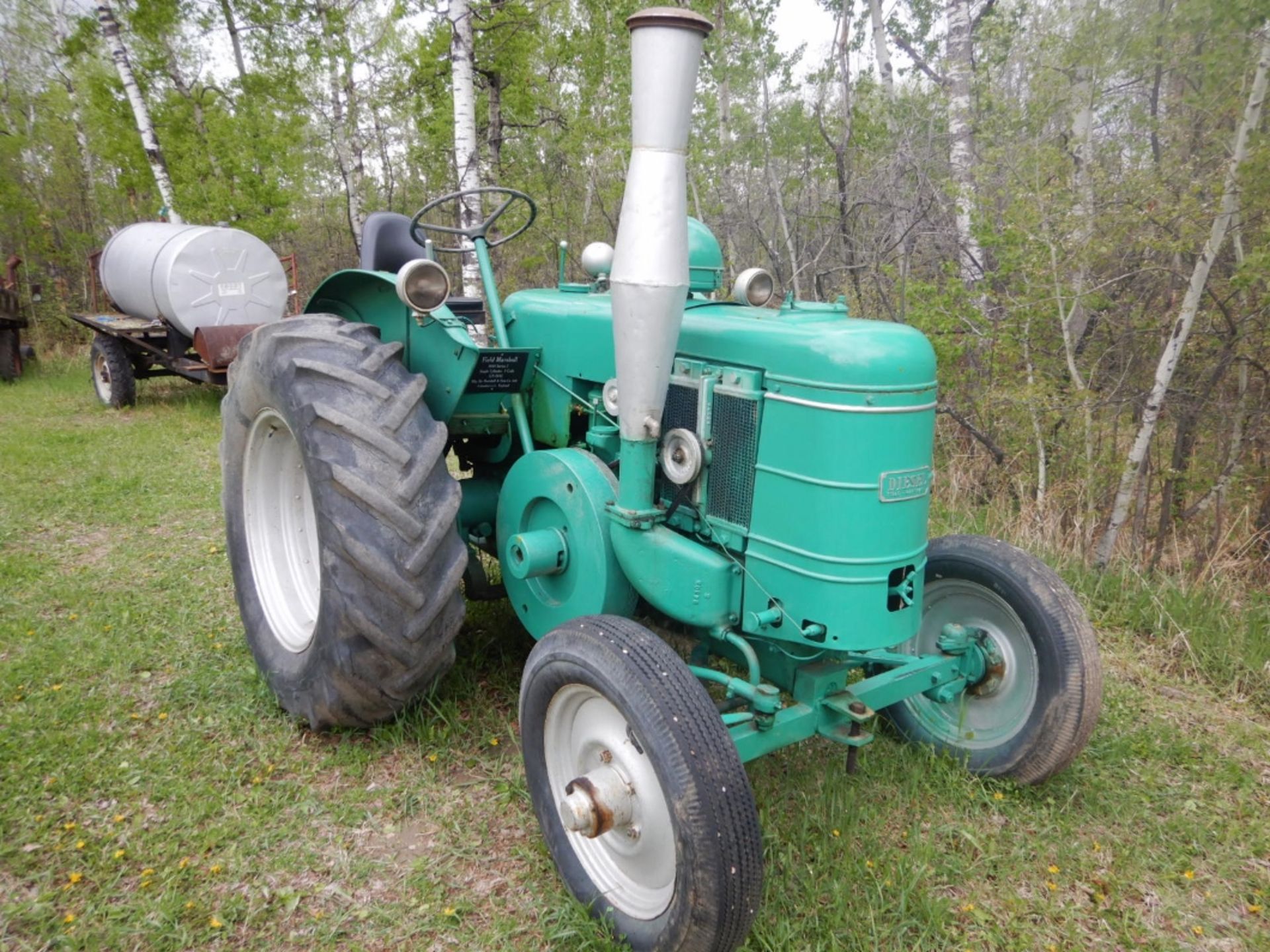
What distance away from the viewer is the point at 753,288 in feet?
8.21

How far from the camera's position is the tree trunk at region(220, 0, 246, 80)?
1266 centimetres

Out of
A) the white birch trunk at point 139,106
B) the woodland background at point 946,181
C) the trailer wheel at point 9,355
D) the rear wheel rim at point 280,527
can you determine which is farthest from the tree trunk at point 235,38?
the rear wheel rim at point 280,527

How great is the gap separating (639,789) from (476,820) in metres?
0.67

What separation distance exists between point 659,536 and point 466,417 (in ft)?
3.40

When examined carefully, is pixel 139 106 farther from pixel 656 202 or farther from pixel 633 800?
pixel 633 800

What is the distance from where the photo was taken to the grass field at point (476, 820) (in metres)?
2.00

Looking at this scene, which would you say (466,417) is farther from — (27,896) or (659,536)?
(27,896)

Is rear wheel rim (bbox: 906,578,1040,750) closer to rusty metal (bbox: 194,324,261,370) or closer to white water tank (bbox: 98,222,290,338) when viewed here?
rusty metal (bbox: 194,324,261,370)

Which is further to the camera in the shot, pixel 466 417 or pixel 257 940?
pixel 466 417

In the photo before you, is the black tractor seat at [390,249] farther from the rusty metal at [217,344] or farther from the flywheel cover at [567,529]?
the rusty metal at [217,344]

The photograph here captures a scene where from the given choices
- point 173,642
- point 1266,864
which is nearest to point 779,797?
point 1266,864

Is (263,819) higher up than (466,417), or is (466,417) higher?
(466,417)

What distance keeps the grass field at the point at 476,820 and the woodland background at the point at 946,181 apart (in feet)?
4.59

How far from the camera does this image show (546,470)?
2441 millimetres
